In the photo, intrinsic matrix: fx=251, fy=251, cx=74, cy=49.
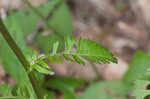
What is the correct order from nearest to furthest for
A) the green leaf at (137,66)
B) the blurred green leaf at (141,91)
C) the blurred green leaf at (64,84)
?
1. the blurred green leaf at (141,91)
2. the green leaf at (137,66)
3. the blurred green leaf at (64,84)

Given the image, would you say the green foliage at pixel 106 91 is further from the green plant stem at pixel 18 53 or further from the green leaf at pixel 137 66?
the green plant stem at pixel 18 53

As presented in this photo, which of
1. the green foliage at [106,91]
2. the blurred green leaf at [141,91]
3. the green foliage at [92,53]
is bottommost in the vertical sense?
the green foliage at [106,91]

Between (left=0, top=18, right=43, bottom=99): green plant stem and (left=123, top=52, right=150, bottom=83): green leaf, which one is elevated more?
(left=0, top=18, right=43, bottom=99): green plant stem

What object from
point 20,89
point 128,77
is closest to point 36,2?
point 128,77

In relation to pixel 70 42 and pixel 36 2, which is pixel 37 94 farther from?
pixel 36 2

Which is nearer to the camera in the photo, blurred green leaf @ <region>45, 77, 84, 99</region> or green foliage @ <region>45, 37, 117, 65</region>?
green foliage @ <region>45, 37, 117, 65</region>

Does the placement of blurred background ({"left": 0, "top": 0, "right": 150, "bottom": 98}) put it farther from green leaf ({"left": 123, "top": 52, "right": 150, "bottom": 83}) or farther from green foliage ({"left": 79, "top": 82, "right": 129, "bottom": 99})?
green leaf ({"left": 123, "top": 52, "right": 150, "bottom": 83})

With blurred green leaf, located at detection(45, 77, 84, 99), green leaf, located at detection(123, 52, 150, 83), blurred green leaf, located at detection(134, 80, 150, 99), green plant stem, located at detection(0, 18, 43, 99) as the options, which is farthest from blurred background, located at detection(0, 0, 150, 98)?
green plant stem, located at detection(0, 18, 43, 99)

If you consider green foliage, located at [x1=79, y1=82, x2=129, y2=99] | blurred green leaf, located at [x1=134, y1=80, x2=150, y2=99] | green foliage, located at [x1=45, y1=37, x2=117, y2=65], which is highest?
green foliage, located at [x1=45, y1=37, x2=117, y2=65]

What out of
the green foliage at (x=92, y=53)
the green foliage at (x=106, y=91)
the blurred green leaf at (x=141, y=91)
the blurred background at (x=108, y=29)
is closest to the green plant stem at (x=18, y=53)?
the green foliage at (x=92, y=53)
